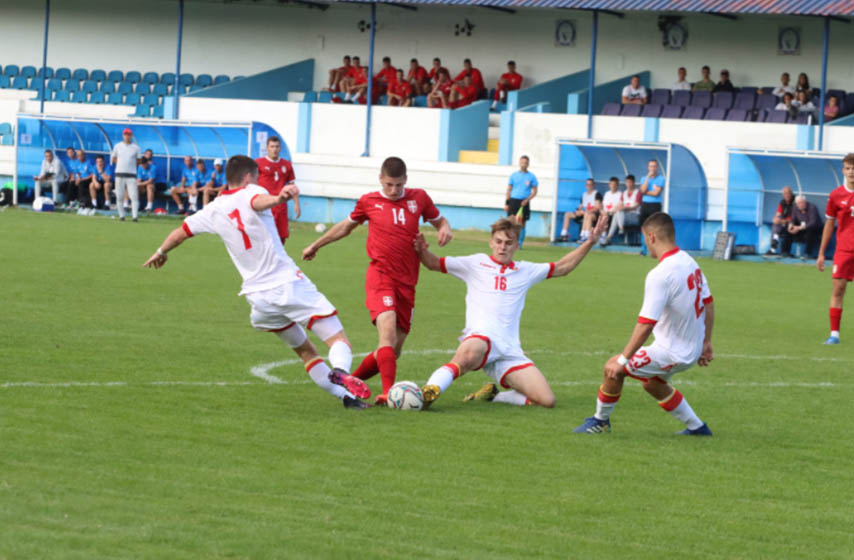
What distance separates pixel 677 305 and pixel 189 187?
978 inches

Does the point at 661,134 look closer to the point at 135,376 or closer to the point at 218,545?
the point at 135,376

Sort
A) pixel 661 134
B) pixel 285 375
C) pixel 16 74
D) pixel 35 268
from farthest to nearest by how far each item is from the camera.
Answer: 1. pixel 16 74
2. pixel 661 134
3. pixel 35 268
4. pixel 285 375

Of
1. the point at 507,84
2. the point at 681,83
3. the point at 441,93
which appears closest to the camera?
the point at 681,83

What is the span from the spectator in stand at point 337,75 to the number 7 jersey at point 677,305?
30.5 m

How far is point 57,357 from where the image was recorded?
33.1 feet

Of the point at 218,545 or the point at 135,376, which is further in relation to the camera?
the point at 135,376

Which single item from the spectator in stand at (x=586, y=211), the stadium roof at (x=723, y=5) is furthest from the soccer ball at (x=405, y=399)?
the stadium roof at (x=723, y=5)

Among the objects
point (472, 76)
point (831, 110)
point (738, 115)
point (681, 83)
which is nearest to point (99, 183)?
point (472, 76)

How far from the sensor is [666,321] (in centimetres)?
775

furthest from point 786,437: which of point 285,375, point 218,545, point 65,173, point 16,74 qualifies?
point 16,74

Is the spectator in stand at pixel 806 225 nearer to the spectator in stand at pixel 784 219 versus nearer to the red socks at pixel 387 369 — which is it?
the spectator in stand at pixel 784 219

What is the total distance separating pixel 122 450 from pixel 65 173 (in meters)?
27.0

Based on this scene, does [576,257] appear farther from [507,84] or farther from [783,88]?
[507,84]

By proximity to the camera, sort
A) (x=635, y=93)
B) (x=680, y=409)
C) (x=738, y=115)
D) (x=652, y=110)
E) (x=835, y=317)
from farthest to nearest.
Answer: (x=635, y=93) < (x=652, y=110) < (x=738, y=115) < (x=835, y=317) < (x=680, y=409)
